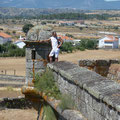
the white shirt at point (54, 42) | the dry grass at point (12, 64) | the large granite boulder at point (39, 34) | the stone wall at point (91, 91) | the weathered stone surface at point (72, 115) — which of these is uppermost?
the large granite boulder at point (39, 34)

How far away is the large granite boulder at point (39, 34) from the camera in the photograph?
7.54 meters

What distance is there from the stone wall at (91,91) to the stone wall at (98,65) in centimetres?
208

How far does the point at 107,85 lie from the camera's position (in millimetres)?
4398

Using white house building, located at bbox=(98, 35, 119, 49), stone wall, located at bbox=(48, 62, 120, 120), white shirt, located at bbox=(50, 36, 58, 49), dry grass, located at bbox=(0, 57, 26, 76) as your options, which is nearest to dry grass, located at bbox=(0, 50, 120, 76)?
dry grass, located at bbox=(0, 57, 26, 76)

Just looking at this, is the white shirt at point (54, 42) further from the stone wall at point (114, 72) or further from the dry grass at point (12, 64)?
the dry grass at point (12, 64)

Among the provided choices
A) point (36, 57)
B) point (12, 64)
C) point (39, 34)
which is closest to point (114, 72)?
point (36, 57)

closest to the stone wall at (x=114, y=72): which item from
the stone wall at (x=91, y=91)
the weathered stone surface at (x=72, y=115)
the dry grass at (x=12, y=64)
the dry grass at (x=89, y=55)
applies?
the stone wall at (x=91, y=91)

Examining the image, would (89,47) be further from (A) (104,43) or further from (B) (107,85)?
(B) (107,85)

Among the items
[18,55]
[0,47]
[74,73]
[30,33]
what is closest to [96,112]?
[74,73]

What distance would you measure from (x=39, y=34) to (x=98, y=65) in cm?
186

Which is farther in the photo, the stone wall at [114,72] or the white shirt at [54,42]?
the stone wall at [114,72]

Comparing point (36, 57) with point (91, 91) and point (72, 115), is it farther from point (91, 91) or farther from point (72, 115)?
point (91, 91)

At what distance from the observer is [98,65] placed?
8.39 metres

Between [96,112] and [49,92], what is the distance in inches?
78.3
